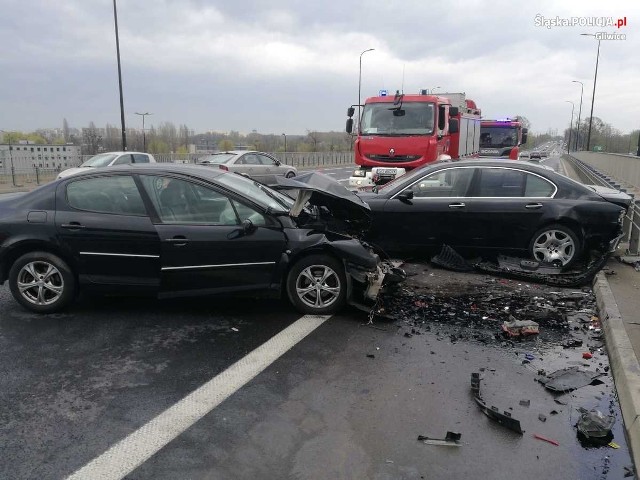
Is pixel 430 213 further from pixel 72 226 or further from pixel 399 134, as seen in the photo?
pixel 399 134

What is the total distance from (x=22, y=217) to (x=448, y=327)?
4.35 metres

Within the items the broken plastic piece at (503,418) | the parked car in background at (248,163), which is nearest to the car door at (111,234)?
the broken plastic piece at (503,418)

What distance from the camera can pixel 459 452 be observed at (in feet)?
10.1

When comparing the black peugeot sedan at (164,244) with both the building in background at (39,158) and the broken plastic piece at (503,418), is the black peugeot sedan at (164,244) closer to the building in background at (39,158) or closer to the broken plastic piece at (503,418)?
the broken plastic piece at (503,418)

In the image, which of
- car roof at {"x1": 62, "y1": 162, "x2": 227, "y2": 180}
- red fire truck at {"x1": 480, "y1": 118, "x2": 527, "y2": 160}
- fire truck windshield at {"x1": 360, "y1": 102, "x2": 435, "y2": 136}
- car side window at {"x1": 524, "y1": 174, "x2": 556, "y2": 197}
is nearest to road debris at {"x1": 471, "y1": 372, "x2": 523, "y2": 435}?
car roof at {"x1": 62, "y1": 162, "x2": 227, "y2": 180}

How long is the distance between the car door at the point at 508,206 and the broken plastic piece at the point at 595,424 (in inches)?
155

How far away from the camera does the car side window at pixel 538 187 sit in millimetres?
7242

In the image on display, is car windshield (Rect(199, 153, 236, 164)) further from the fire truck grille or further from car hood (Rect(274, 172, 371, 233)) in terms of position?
car hood (Rect(274, 172, 371, 233))

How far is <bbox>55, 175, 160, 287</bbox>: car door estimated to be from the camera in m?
5.05

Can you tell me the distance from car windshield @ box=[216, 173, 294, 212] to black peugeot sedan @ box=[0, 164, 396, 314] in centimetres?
4

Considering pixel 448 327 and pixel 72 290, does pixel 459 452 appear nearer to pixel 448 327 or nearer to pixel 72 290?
pixel 448 327

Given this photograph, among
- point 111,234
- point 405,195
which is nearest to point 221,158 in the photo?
point 405,195

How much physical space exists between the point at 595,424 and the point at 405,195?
449 cm

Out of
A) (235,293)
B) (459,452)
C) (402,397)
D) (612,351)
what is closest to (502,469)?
(459,452)
